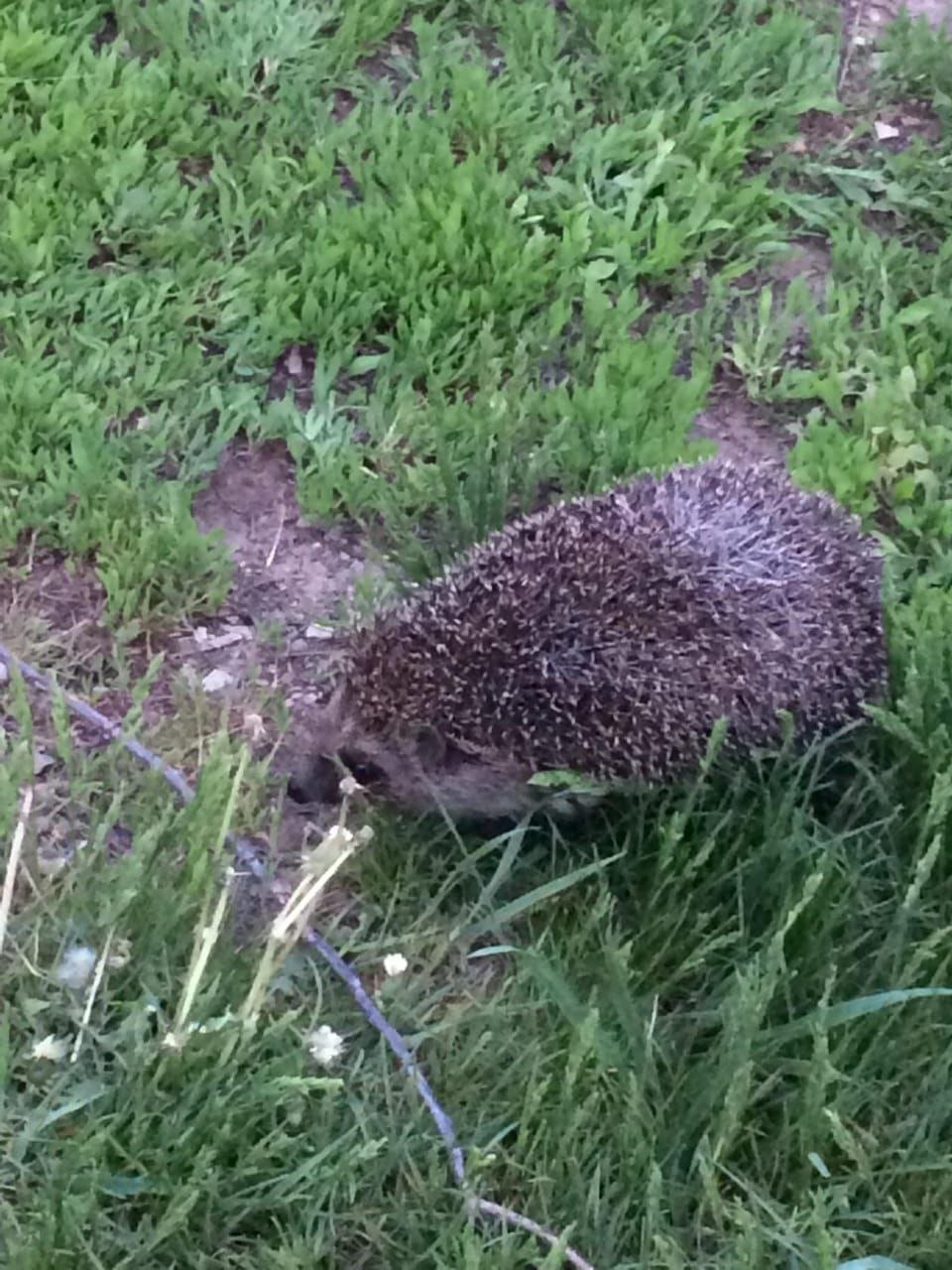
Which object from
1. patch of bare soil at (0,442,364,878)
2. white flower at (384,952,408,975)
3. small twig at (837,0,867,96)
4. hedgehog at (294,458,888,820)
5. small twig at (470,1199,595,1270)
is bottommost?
small twig at (470,1199,595,1270)

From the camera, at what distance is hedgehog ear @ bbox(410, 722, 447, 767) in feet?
9.37

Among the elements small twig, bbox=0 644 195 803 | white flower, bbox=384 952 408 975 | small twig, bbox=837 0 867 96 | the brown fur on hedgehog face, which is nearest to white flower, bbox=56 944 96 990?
small twig, bbox=0 644 195 803

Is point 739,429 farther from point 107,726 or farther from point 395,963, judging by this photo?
point 395,963

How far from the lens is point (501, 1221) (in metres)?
2.26

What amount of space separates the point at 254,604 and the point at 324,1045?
50.5 inches

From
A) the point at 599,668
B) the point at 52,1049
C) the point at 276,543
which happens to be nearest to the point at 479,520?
the point at 276,543

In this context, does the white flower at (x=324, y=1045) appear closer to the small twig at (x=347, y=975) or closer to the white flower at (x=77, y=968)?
the small twig at (x=347, y=975)

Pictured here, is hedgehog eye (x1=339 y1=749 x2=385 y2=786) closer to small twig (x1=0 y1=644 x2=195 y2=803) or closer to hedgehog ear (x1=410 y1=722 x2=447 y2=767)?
hedgehog ear (x1=410 y1=722 x2=447 y2=767)

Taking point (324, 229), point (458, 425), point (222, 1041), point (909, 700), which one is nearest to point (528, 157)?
point (324, 229)

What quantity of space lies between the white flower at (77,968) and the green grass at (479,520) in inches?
1.6

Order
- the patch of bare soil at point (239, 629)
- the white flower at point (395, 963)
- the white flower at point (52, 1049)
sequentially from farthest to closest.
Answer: the patch of bare soil at point (239, 629)
the white flower at point (395, 963)
the white flower at point (52, 1049)

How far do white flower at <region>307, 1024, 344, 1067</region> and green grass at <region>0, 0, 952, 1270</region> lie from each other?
64 millimetres

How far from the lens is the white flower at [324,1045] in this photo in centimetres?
226

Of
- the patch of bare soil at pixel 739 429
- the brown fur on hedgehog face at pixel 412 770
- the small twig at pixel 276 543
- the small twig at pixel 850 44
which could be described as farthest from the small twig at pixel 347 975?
the small twig at pixel 850 44
